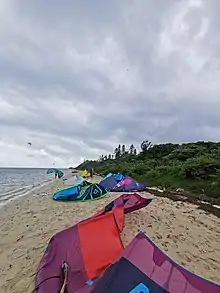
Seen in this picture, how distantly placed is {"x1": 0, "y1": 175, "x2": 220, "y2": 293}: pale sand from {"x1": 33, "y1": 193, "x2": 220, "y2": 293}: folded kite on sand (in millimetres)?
701

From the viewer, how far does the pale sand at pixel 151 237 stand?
5422 millimetres

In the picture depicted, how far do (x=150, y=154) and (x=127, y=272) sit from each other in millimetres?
44656

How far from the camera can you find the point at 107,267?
156 inches

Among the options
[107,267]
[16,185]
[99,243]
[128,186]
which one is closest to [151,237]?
[99,243]

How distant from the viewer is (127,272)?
11.3 ft

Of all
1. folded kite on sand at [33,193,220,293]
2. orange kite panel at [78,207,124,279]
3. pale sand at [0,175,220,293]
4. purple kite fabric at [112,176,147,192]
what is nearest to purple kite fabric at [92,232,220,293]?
folded kite on sand at [33,193,220,293]

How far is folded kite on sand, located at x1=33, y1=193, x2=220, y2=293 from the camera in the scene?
338 cm

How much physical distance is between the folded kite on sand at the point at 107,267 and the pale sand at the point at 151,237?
70cm

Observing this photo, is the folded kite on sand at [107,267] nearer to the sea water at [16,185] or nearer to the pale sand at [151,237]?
the pale sand at [151,237]

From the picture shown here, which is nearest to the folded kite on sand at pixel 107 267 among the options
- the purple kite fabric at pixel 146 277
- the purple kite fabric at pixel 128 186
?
the purple kite fabric at pixel 146 277

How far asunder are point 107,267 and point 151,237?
308 centimetres

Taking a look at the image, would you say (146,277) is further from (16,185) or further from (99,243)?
(16,185)

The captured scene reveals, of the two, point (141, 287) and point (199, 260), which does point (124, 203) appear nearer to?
point (199, 260)

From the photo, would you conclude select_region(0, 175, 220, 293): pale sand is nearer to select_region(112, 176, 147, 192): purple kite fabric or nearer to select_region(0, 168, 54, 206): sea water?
select_region(112, 176, 147, 192): purple kite fabric
